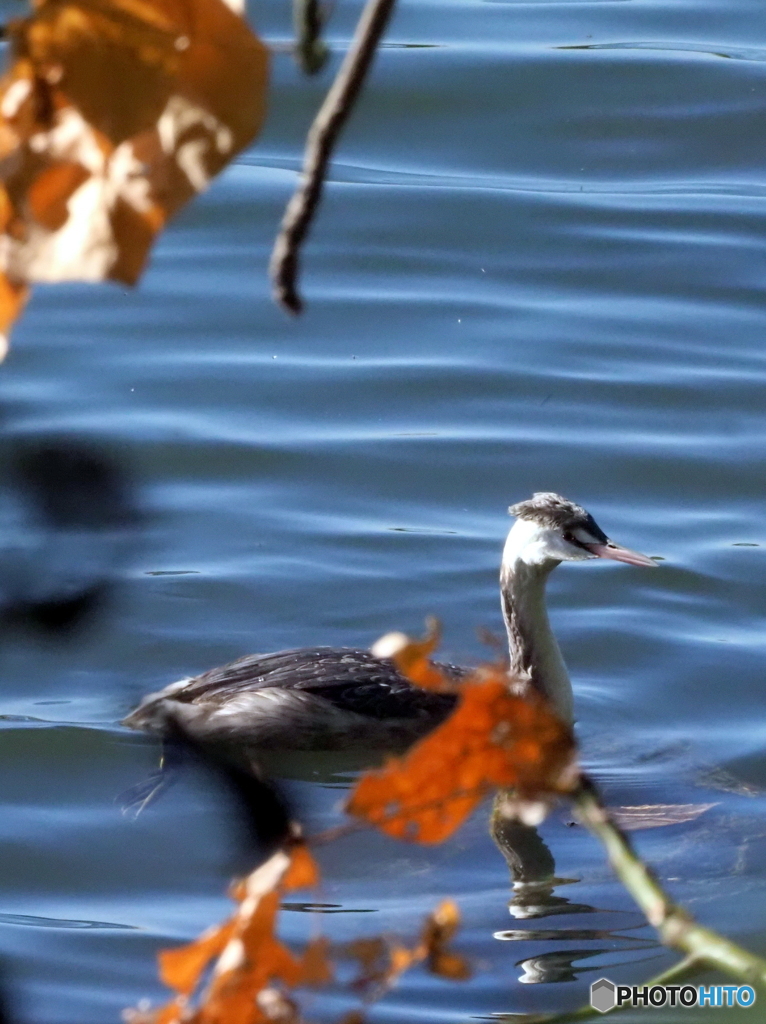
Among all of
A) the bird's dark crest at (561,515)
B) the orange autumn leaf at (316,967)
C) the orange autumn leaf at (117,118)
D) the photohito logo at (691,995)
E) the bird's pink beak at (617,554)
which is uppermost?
the orange autumn leaf at (117,118)

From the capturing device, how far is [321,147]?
3.00 feet

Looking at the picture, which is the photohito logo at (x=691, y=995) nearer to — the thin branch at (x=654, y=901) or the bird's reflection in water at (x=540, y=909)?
the thin branch at (x=654, y=901)

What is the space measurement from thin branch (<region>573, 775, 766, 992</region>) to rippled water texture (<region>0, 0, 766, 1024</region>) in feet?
11.2

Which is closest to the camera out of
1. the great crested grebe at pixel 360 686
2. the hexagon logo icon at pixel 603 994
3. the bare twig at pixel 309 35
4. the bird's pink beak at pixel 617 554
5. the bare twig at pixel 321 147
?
the bare twig at pixel 321 147

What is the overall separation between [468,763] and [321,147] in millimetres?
335

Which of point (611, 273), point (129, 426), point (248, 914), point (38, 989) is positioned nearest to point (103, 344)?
point (129, 426)

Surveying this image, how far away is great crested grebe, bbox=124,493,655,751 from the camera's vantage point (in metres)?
7.15

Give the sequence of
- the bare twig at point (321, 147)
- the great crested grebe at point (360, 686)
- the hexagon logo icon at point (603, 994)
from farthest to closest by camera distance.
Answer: the great crested grebe at point (360, 686) → the hexagon logo icon at point (603, 994) → the bare twig at point (321, 147)

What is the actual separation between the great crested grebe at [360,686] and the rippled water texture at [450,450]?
0.27 meters

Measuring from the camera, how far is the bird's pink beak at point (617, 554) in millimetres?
7465

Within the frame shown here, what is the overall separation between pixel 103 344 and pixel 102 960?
548cm

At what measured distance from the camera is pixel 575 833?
257 inches

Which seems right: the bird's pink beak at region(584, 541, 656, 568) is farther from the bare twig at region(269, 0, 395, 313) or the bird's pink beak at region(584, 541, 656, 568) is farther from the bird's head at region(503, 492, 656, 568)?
the bare twig at region(269, 0, 395, 313)

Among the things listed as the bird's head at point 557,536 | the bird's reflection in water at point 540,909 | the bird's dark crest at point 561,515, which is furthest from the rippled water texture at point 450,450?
the bird's dark crest at point 561,515
